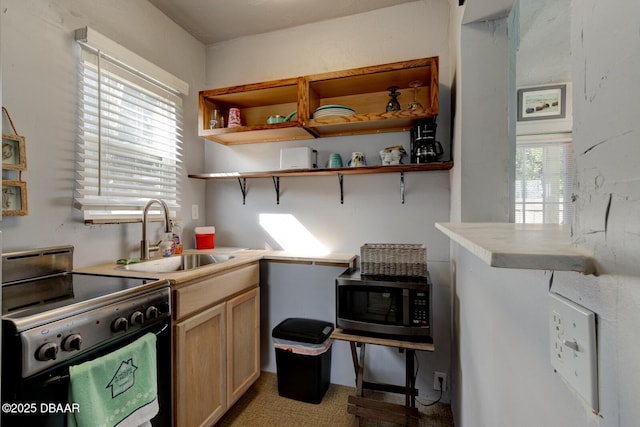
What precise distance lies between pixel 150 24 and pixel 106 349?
2071 millimetres

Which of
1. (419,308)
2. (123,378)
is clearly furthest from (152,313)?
(419,308)

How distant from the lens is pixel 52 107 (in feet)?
4.82

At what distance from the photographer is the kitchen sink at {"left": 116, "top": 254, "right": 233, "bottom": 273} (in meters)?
1.74

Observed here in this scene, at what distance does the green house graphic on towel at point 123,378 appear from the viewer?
3.52ft

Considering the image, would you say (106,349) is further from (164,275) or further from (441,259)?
(441,259)

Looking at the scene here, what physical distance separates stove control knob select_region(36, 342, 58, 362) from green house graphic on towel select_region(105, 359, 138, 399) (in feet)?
0.73

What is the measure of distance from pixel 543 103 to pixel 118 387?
3.65 meters

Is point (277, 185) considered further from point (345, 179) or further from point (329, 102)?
point (329, 102)

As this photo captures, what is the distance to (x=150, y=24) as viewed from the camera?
6.66 feet

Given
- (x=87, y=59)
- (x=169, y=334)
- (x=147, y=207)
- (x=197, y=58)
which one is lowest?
(x=169, y=334)

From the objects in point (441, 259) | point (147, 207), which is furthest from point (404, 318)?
point (147, 207)

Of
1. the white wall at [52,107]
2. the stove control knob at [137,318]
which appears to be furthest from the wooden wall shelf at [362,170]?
the stove control knob at [137,318]

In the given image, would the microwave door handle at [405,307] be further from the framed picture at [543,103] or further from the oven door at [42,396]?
the framed picture at [543,103]

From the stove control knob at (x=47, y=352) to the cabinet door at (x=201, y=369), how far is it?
0.51 meters
